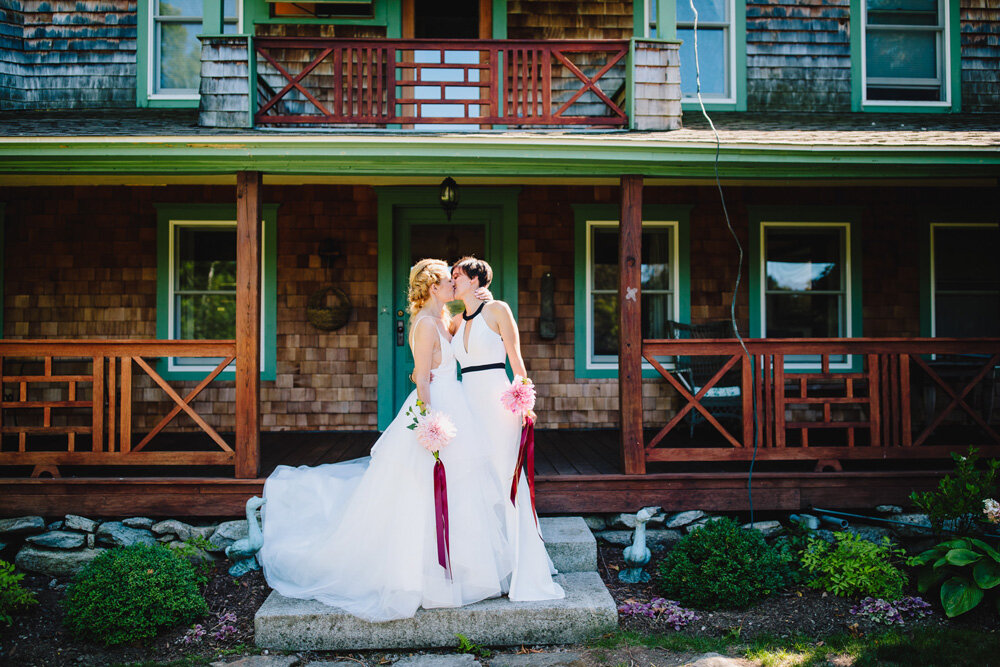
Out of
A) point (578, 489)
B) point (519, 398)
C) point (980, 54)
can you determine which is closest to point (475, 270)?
point (519, 398)

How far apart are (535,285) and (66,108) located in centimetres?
553

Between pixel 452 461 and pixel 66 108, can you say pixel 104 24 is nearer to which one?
pixel 66 108

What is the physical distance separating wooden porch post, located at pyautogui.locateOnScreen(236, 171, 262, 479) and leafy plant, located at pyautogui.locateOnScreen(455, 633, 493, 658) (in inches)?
81.3

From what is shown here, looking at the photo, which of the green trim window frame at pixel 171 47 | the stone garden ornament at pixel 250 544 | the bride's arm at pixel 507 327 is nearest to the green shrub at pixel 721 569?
the bride's arm at pixel 507 327

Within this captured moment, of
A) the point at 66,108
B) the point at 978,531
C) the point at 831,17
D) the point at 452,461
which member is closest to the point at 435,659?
the point at 452,461

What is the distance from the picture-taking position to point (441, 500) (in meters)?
3.75

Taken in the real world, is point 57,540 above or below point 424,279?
below

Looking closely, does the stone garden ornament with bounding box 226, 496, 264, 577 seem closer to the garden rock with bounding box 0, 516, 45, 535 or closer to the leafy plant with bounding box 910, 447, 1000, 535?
the garden rock with bounding box 0, 516, 45, 535

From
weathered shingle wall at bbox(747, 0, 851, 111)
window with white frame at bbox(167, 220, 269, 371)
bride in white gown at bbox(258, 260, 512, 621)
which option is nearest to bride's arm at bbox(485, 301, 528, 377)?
bride in white gown at bbox(258, 260, 512, 621)

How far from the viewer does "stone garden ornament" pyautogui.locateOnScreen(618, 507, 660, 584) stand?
450 cm

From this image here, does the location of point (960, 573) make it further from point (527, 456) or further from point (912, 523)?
point (527, 456)

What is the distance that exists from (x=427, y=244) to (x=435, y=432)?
3.78 metres

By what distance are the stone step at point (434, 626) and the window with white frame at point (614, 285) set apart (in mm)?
3629

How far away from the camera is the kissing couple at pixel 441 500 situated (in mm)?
3717
